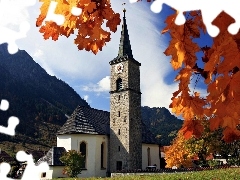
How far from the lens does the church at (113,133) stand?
34.3 m

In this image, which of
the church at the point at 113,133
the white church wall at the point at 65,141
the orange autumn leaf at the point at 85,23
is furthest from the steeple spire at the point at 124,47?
the orange autumn leaf at the point at 85,23

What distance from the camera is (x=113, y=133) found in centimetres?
3622

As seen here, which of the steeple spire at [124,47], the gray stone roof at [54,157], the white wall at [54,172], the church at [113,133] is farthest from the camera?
the steeple spire at [124,47]

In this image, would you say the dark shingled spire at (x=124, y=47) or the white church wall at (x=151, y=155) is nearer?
the dark shingled spire at (x=124, y=47)

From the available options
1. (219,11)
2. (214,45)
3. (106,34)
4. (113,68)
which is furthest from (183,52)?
(113,68)

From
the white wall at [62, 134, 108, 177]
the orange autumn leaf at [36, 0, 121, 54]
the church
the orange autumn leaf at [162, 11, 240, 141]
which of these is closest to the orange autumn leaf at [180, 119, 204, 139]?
the orange autumn leaf at [162, 11, 240, 141]

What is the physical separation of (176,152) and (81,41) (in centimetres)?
3760

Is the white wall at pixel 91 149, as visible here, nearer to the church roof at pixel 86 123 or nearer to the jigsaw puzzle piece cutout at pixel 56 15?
the church roof at pixel 86 123

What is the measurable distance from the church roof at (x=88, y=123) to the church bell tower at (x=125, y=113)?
2081mm

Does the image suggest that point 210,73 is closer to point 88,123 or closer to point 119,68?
point 88,123

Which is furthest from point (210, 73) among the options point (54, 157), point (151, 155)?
point (151, 155)

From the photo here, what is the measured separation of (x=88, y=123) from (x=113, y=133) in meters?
3.55

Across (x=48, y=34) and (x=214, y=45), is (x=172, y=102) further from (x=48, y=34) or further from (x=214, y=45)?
(x=48, y=34)

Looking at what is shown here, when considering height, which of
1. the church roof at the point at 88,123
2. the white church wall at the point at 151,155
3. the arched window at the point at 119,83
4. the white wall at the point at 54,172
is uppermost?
the arched window at the point at 119,83
